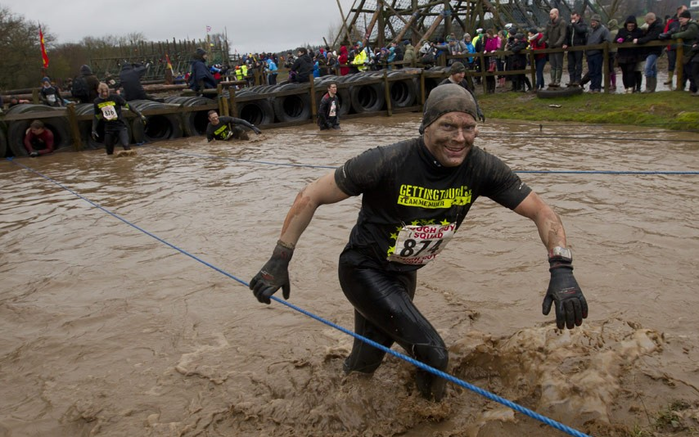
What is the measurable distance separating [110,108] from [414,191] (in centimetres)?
1217

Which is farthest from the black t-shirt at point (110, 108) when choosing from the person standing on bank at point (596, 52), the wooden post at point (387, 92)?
the person standing on bank at point (596, 52)

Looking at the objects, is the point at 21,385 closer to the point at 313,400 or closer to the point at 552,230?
the point at 313,400

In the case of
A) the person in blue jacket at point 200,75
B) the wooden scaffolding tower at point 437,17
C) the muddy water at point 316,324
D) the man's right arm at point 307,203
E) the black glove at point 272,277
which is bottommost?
the muddy water at point 316,324

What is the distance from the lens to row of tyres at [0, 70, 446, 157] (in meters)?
15.6

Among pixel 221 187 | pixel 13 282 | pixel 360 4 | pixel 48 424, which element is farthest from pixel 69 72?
pixel 48 424

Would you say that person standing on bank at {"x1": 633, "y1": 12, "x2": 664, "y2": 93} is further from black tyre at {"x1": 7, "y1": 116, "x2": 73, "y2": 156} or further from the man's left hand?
black tyre at {"x1": 7, "y1": 116, "x2": 73, "y2": 156}

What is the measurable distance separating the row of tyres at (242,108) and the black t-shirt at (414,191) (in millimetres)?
14367

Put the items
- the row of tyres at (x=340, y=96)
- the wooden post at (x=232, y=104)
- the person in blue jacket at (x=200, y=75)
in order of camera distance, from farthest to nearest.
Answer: the row of tyres at (x=340, y=96)
the wooden post at (x=232, y=104)
the person in blue jacket at (x=200, y=75)

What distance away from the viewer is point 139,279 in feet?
19.0

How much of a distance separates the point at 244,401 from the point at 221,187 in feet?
22.2

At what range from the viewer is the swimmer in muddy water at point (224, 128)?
1512cm

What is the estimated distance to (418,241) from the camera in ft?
10.1

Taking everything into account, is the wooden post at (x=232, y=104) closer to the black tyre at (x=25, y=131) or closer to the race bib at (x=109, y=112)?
the black tyre at (x=25, y=131)

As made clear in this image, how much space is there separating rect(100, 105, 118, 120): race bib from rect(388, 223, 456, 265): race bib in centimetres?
1205
